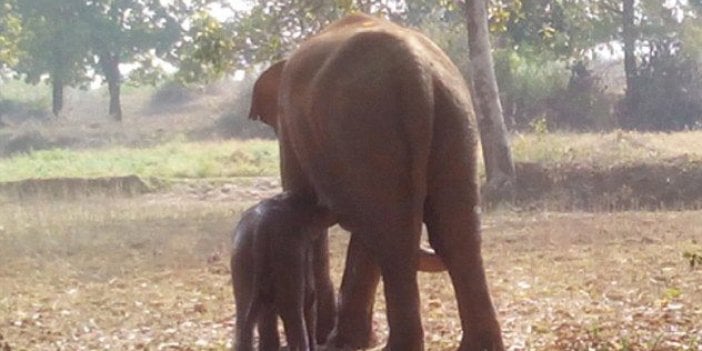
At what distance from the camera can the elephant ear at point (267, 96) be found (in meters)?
6.61

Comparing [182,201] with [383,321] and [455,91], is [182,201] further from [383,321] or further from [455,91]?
[455,91]

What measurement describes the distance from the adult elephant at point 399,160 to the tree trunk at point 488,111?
391 inches

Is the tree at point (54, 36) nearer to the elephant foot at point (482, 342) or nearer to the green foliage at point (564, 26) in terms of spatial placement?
the green foliage at point (564, 26)

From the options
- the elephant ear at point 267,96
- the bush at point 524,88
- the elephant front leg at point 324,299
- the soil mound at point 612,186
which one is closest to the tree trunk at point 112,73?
the bush at point 524,88

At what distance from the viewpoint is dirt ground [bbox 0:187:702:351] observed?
21.3ft

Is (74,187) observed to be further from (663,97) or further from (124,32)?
(124,32)

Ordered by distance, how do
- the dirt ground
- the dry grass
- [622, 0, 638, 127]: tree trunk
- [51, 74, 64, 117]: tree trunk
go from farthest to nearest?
[51, 74, 64, 117]: tree trunk → [622, 0, 638, 127]: tree trunk → the dry grass → the dirt ground

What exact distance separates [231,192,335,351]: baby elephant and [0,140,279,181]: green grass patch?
15219 mm

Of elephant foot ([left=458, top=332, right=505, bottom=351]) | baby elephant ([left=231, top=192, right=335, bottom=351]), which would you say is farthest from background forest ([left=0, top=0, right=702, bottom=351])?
baby elephant ([left=231, top=192, right=335, bottom=351])

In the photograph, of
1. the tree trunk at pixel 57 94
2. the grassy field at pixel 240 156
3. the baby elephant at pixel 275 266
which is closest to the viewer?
the baby elephant at pixel 275 266

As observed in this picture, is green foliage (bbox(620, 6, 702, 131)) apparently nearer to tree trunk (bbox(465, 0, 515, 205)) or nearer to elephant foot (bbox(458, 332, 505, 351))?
tree trunk (bbox(465, 0, 515, 205))

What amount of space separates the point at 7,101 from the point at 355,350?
3833 centimetres

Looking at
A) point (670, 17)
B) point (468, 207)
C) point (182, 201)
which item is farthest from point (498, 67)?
point (468, 207)

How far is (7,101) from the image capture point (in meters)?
42.4
